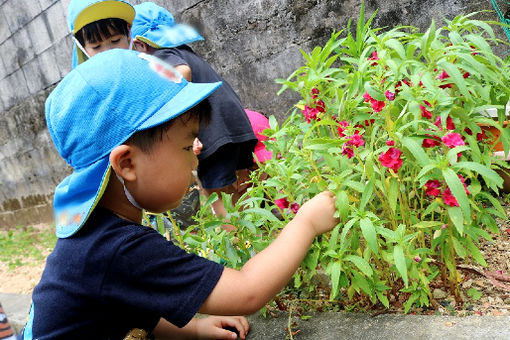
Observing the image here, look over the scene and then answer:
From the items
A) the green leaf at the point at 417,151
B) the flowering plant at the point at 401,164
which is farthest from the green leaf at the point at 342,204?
the green leaf at the point at 417,151

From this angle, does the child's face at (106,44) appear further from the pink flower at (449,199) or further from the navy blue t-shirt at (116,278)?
the pink flower at (449,199)

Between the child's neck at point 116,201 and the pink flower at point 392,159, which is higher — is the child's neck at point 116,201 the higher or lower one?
the higher one

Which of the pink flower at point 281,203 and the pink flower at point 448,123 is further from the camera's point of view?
the pink flower at point 281,203

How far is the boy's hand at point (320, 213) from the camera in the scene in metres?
1.53

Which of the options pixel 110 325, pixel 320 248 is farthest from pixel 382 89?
pixel 110 325

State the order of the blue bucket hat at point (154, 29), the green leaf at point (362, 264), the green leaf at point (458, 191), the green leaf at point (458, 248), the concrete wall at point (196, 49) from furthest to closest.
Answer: the concrete wall at point (196, 49) → the blue bucket hat at point (154, 29) → the green leaf at point (458, 248) → the green leaf at point (362, 264) → the green leaf at point (458, 191)

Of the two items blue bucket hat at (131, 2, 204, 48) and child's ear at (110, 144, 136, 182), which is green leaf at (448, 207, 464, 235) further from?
blue bucket hat at (131, 2, 204, 48)

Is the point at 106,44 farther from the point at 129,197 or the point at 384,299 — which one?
the point at 384,299

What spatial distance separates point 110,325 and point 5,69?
653cm

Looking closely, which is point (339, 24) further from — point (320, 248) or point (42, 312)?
point (42, 312)

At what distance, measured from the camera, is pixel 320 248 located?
169 centimetres

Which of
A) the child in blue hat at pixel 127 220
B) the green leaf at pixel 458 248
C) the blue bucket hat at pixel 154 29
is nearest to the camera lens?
the child in blue hat at pixel 127 220

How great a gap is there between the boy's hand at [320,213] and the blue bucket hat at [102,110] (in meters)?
0.50

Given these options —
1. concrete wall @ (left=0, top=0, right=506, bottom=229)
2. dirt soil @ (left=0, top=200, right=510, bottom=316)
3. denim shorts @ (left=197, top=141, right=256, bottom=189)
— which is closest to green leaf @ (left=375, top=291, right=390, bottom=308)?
dirt soil @ (left=0, top=200, right=510, bottom=316)
